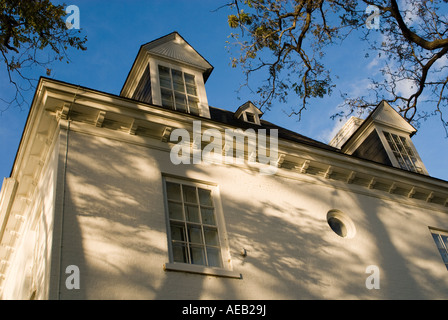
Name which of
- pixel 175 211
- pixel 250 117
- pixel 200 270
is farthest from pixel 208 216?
pixel 250 117

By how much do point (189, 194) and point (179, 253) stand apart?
1533mm

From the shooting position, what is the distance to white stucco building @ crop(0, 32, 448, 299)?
859cm

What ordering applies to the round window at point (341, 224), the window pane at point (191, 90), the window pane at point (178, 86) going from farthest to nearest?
the window pane at point (191, 90) < the window pane at point (178, 86) < the round window at point (341, 224)

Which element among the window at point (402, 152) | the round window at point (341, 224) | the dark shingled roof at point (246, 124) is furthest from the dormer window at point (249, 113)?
the window at point (402, 152)

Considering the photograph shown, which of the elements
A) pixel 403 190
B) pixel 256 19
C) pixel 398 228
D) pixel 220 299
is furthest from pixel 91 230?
pixel 403 190

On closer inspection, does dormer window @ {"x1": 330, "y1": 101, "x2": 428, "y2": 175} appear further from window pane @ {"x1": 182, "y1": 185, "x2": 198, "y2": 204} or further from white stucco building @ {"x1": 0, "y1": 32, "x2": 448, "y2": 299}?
window pane @ {"x1": 182, "y1": 185, "x2": 198, "y2": 204}

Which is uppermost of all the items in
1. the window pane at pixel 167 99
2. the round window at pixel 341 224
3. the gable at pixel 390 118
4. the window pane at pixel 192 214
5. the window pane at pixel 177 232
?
the gable at pixel 390 118

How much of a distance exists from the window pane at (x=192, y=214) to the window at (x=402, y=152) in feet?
25.6

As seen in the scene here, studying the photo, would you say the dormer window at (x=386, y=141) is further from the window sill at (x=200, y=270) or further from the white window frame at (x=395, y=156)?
the window sill at (x=200, y=270)

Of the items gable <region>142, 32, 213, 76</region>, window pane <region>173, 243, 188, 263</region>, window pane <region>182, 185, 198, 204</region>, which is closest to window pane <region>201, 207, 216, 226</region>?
window pane <region>182, 185, 198, 204</region>

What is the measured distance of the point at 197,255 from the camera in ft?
30.8

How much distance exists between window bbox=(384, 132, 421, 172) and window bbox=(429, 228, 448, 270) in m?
2.29

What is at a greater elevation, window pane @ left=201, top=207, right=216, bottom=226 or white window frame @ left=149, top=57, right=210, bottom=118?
white window frame @ left=149, top=57, right=210, bottom=118

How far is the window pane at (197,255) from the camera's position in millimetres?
9305
